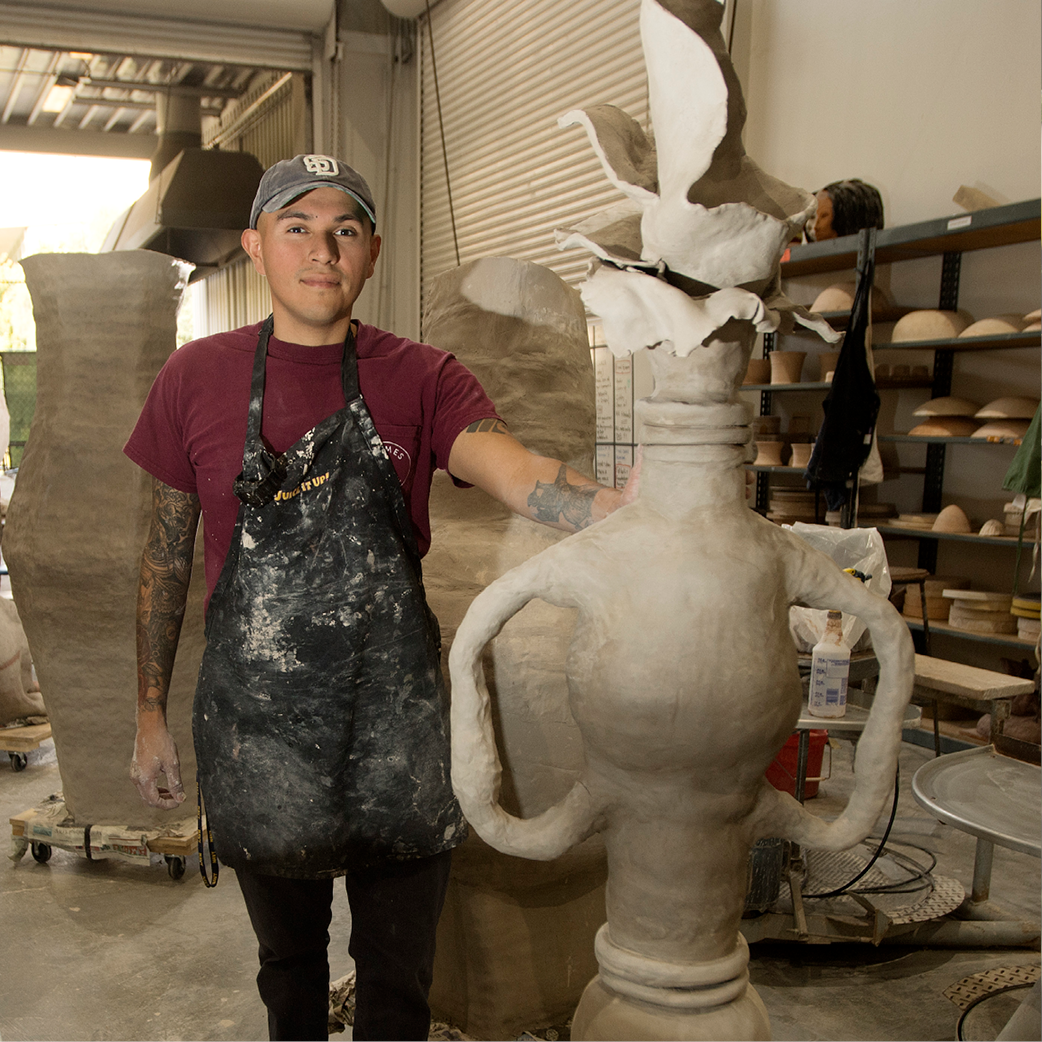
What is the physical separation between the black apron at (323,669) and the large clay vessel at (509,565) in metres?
0.37

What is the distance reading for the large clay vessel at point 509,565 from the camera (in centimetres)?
215

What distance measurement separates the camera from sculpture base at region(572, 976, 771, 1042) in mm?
1458

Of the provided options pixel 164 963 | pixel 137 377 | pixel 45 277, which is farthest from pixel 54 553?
pixel 164 963

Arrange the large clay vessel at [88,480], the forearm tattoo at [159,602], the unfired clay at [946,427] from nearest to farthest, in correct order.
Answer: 1. the forearm tattoo at [159,602]
2. the large clay vessel at [88,480]
3. the unfired clay at [946,427]

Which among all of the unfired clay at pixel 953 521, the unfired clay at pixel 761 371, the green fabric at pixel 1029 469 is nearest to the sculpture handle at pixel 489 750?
the green fabric at pixel 1029 469

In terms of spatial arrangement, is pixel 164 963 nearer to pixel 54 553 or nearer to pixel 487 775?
pixel 54 553

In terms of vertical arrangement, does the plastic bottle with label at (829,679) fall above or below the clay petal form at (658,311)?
below

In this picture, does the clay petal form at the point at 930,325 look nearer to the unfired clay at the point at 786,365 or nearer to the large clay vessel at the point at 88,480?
the unfired clay at the point at 786,365

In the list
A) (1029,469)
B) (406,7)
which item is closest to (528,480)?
(1029,469)

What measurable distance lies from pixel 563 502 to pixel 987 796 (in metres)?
1.29

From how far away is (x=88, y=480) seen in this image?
3.37 meters

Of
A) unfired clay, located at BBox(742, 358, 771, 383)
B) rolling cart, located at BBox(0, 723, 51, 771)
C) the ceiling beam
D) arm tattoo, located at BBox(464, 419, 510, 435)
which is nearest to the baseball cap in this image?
arm tattoo, located at BBox(464, 419, 510, 435)

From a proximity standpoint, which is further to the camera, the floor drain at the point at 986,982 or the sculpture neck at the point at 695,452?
the floor drain at the point at 986,982

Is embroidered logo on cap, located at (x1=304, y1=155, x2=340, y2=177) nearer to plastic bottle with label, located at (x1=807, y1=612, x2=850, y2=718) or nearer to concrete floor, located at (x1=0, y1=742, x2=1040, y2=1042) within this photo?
plastic bottle with label, located at (x1=807, y1=612, x2=850, y2=718)
